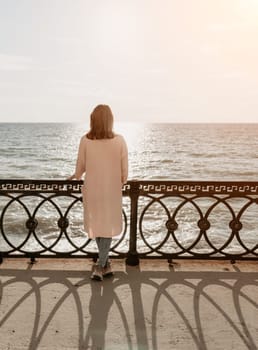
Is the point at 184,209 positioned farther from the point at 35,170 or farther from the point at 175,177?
the point at 35,170

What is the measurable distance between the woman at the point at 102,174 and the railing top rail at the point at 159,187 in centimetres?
56

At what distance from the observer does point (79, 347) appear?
2.92m

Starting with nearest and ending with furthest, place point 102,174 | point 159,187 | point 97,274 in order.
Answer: point 102,174 < point 97,274 < point 159,187

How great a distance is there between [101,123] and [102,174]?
0.55 m

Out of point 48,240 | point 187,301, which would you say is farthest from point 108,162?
point 48,240

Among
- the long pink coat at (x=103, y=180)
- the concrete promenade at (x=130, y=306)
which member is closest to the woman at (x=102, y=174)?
the long pink coat at (x=103, y=180)

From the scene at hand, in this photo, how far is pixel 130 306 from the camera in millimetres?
3580

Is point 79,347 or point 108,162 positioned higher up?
point 108,162

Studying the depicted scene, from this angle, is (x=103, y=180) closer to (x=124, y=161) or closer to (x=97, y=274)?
(x=124, y=161)

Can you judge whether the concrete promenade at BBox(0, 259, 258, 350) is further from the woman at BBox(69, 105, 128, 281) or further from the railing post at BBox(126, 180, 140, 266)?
the woman at BBox(69, 105, 128, 281)

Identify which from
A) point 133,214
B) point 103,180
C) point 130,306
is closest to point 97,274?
point 130,306

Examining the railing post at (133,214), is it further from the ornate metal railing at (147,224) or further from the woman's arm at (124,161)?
the woman's arm at (124,161)

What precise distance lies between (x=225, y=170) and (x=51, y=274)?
33.9 m

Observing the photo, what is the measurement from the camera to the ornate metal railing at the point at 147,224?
15.1 ft
